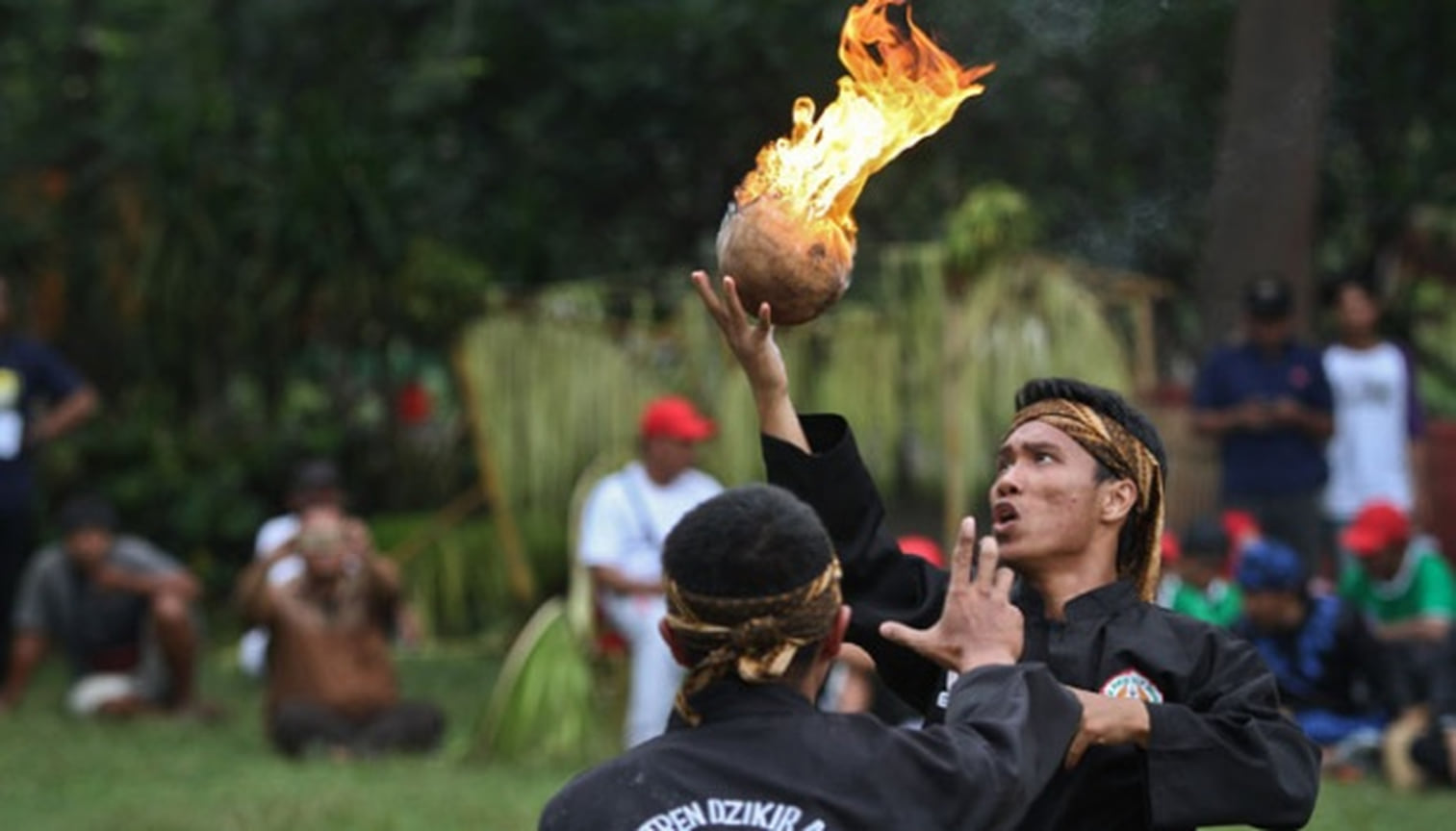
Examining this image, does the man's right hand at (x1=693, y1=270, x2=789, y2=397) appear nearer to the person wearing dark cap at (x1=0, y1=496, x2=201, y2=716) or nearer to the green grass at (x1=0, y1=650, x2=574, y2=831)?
the green grass at (x1=0, y1=650, x2=574, y2=831)

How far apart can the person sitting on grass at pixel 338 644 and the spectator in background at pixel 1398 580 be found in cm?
382

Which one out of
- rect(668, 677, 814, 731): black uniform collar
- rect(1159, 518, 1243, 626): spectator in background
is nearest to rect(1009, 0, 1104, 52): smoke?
rect(1159, 518, 1243, 626): spectator in background

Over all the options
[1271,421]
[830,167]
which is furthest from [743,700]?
[1271,421]

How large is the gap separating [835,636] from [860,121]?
1076mm

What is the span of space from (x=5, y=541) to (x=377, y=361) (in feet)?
10.3

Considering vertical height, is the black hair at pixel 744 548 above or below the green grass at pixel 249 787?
above

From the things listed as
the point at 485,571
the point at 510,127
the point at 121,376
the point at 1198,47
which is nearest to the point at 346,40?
the point at 510,127

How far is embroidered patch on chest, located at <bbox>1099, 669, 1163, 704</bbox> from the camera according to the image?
12.7 ft

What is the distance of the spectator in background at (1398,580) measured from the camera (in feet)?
32.0

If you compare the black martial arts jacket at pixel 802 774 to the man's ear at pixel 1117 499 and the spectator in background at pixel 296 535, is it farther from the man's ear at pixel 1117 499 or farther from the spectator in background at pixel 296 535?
the spectator in background at pixel 296 535

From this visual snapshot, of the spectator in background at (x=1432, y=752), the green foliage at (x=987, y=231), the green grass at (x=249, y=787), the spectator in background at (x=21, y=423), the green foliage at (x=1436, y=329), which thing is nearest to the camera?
the green grass at (x=249, y=787)

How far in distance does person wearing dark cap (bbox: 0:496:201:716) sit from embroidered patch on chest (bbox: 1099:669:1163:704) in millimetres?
7948

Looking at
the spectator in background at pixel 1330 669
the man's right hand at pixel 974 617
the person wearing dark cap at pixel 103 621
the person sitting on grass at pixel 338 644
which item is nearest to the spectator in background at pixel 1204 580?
the spectator in background at pixel 1330 669

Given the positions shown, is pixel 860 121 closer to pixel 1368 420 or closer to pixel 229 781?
pixel 229 781
